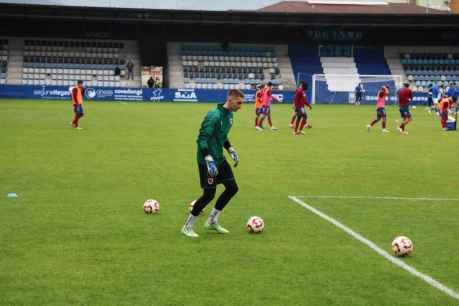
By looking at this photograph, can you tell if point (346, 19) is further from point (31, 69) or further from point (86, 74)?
point (31, 69)

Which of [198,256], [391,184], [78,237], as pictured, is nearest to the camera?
[198,256]

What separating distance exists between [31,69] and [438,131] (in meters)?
40.4

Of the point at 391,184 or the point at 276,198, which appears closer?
the point at 276,198

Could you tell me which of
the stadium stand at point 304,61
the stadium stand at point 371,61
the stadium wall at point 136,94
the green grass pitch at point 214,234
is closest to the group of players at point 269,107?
the green grass pitch at point 214,234

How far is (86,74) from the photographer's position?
63.1 m

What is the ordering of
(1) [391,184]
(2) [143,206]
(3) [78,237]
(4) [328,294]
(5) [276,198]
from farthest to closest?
(1) [391,184] → (5) [276,198] → (2) [143,206] → (3) [78,237] → (4) [328,294]

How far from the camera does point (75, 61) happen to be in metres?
64.5

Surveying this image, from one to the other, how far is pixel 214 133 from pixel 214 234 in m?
1.43

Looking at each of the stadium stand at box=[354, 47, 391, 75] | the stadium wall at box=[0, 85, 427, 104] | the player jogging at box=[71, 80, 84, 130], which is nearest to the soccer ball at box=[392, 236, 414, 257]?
the player jogging at box=[71, 80, 84, 130]

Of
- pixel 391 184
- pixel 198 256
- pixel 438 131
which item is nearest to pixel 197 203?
pixel 198 256

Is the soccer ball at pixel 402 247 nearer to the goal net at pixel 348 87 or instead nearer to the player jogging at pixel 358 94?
the goal net at pixel 348 87

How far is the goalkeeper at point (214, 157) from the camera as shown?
965cm

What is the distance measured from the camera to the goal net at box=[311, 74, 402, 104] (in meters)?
60.6

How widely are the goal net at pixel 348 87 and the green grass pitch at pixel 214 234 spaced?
38.1 metres
